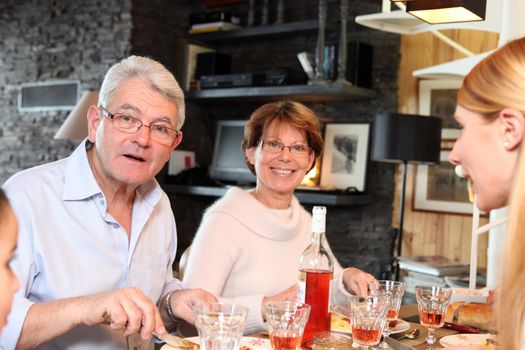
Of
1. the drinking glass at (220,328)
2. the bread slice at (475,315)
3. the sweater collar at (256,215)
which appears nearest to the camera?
the drinking glass at (220,328)

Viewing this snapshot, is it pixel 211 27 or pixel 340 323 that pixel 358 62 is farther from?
pixel 340 323

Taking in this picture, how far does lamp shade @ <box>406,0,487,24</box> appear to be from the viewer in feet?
6.70

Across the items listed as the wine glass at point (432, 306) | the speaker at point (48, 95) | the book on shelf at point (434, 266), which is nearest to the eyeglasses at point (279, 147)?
the wine glass at point (432, 306)

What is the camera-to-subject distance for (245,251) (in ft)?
7.38

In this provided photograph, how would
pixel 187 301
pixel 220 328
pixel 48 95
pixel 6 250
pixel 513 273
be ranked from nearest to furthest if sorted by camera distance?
1. pixel 6 250
2. pixel 513 273
3. pixel 220 328
4. pixel 187 301
5. pixel 48 95

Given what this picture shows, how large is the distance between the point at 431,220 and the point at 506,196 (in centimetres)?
346

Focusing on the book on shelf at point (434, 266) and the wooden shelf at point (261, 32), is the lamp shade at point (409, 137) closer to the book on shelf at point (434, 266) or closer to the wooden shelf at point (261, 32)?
the book on shelf at point (434, 266)

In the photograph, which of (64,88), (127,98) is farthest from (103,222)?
(64,88)

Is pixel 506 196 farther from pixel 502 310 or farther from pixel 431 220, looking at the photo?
pixel 431 220

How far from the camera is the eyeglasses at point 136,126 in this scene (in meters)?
1.76

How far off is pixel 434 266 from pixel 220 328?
115 inches

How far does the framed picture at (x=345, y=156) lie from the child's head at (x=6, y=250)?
3.85 meters

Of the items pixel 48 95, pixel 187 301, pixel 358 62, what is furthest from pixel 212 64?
pixel 187 301

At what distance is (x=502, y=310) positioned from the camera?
1.04m
